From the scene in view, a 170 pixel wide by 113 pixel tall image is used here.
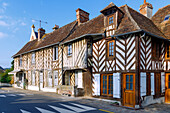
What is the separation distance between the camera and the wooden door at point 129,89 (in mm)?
7992

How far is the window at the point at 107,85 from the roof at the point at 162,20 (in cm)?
464

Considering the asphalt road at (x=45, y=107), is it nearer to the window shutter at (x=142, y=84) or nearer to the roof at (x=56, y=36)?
the window shutter at (x=142, y=84)

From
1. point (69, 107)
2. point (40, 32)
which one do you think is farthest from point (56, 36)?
point (69, 107)

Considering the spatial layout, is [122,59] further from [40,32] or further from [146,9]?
[40,32]

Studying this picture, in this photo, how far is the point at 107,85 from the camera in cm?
955

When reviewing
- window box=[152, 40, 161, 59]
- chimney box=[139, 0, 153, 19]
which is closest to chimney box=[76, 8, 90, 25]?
chimney box=[139, 0, 153, 19]

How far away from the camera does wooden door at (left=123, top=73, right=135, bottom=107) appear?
7.99m

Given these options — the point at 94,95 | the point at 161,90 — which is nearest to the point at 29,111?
the point at 94,95

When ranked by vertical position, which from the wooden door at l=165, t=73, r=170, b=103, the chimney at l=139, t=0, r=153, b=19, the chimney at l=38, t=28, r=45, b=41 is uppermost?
the chimney at l=139, t=0, r=153, b=19

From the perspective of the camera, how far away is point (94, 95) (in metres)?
10.4

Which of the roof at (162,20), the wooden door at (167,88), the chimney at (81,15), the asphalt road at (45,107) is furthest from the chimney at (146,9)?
the asphalt road at (45,107)

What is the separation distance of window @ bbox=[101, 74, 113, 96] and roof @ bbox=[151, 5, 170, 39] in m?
4.64

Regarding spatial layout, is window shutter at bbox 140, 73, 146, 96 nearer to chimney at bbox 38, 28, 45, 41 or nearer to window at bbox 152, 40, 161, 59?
window at bbox 152, 40, 161, 59

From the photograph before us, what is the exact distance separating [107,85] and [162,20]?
21.6ft
